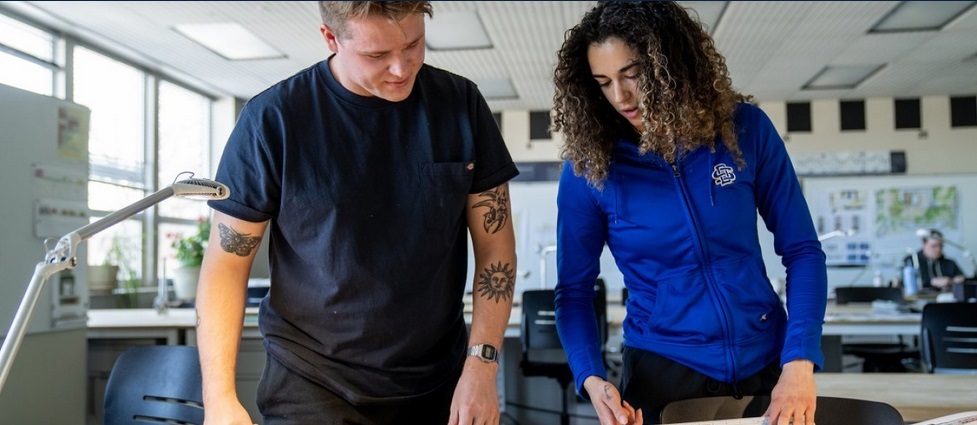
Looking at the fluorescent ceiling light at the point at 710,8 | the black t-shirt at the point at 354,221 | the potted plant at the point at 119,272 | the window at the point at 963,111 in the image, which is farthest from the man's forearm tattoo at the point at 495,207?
the window at the point at 963,111

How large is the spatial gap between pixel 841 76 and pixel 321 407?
8.66 meters


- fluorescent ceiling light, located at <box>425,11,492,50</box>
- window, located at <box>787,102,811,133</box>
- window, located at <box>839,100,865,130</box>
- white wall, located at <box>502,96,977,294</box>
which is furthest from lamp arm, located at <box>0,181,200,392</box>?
window, located at <box>839,100,865,130</box>

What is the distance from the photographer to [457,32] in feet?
22.8

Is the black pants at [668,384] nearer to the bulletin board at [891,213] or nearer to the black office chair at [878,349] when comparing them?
the black office chair at [878,349]

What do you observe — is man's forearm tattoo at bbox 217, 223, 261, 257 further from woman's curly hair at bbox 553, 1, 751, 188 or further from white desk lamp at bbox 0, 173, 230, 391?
woman's curly hair at bbox 553, 1, 751, 188

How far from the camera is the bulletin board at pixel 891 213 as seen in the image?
9.73 meters

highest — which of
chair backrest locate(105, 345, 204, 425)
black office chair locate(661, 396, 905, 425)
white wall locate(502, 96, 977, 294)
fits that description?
white wall locate(502, 96, 977, 294)

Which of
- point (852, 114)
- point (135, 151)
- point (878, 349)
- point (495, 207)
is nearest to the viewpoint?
point (495, 207)

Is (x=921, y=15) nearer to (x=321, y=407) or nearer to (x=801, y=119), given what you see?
(x=801, y=119)

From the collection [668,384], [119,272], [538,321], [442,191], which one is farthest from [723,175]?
[119,272]

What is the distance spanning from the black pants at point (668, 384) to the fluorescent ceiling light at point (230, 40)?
5669 mm

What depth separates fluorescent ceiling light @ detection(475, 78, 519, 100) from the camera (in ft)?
29.1

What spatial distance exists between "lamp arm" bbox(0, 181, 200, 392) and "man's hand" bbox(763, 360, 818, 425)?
0.97m

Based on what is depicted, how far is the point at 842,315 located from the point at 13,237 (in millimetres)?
3820
